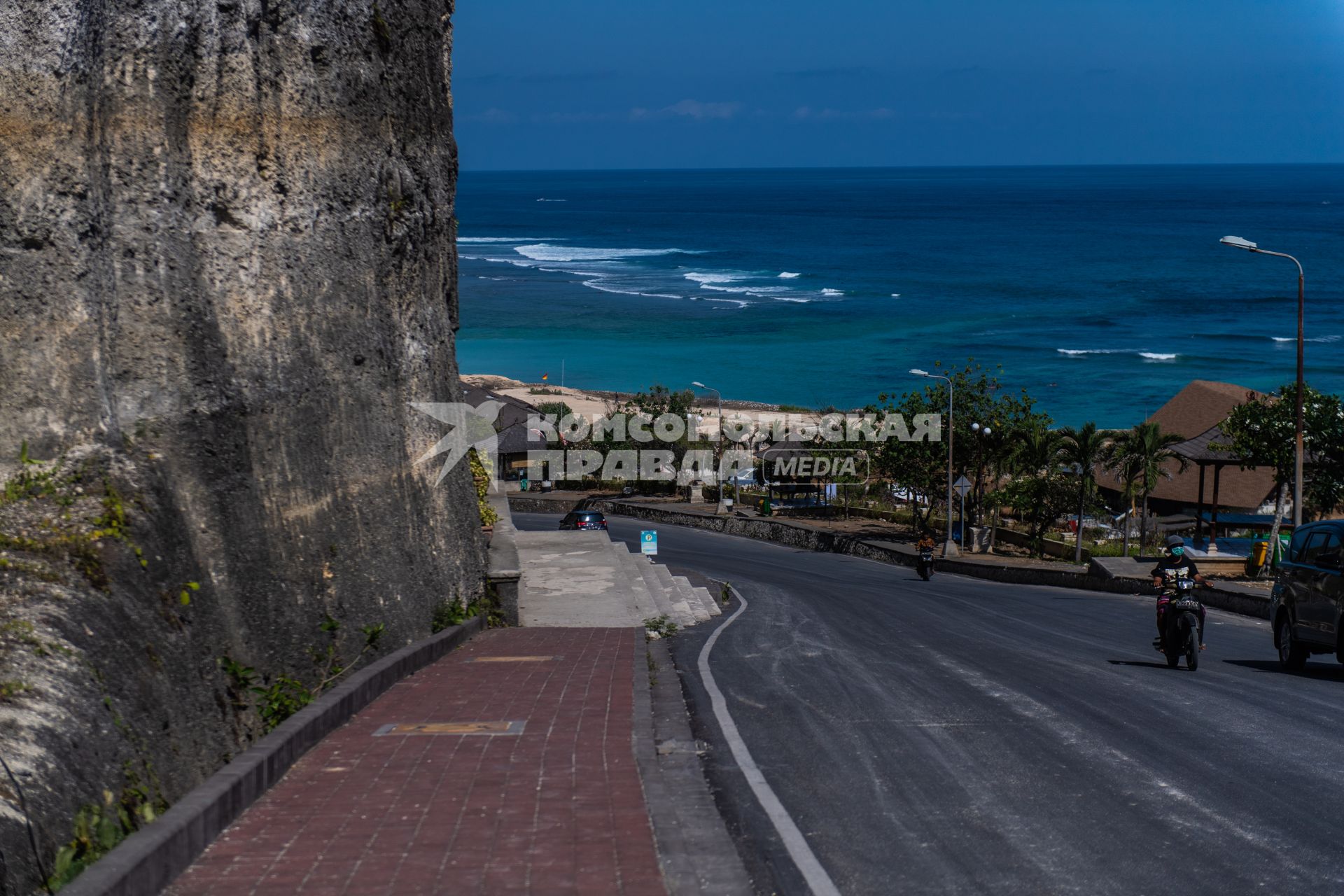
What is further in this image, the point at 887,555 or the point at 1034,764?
the point at 887,555

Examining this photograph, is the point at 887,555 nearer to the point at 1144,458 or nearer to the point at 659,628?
the point at 1144,458

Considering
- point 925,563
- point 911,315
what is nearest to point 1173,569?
point 925,563

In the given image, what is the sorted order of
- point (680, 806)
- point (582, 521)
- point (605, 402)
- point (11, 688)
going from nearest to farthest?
point (11, 688)
point (680, 806)
point (582, 521)
point (605, 402)

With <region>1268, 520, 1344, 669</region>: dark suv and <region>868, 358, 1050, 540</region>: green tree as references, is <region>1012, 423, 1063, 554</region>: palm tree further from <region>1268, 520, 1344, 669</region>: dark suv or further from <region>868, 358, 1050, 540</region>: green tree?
<region>1268, 520, 1344, 669</region>: dark suv

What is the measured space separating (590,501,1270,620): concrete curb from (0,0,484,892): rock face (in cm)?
1649

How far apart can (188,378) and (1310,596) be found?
1197cm

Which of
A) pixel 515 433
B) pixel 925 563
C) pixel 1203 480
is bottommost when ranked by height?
pixel 925 563

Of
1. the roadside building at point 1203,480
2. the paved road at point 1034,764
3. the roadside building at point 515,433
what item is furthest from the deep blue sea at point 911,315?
the paved road at point 1034,764

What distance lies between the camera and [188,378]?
10.5 meters

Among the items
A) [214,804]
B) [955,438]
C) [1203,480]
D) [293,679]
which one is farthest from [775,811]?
[955,438]

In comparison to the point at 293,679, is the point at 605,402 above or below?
above

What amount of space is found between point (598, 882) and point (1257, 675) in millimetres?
10648

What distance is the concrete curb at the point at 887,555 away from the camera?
81.9 feet

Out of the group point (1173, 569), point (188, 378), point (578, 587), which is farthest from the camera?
point (578, 587)
